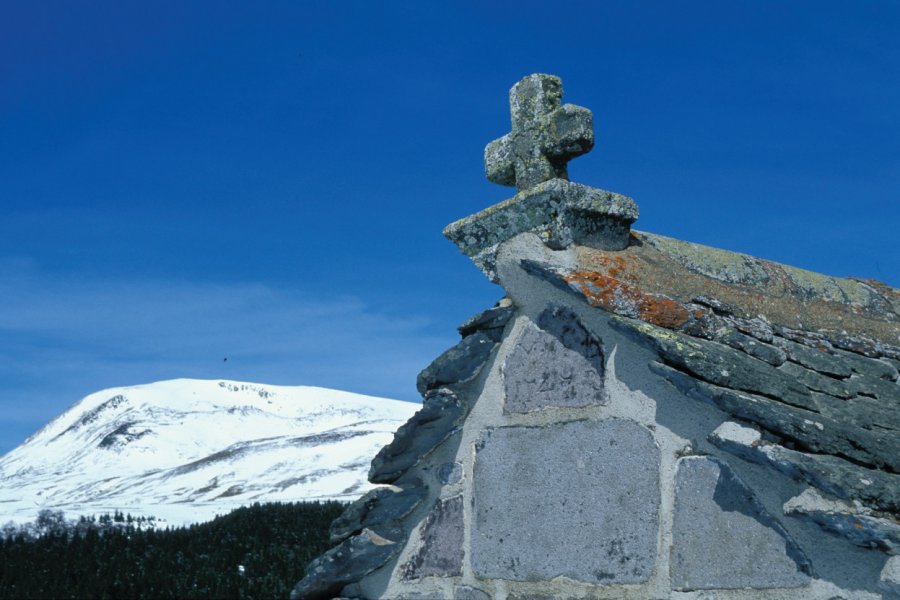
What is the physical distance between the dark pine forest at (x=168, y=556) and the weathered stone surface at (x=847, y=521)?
1042 cm

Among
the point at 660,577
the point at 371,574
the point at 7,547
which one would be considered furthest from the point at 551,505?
the point at 7,547

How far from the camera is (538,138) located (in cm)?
416

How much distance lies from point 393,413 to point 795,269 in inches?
1629

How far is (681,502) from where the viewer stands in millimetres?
3334

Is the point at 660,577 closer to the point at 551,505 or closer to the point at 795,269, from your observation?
the point at 551,505

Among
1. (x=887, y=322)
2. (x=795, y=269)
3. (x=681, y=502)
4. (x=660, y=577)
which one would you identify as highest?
(x=795, y=269)

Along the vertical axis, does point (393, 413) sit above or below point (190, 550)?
above

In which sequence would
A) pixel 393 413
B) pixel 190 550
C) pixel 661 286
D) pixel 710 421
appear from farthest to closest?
1. pixel 393 413
2. pixel 190 550
3. pixel 661 286
4. pixel 710 421

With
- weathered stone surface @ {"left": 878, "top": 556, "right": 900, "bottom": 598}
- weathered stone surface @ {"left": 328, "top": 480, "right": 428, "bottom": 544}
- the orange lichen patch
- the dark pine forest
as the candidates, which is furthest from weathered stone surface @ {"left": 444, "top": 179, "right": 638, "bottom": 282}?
the dark pine forest

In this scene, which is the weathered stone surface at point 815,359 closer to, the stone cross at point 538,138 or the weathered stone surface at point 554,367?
the weathered stone surface at point 554,367

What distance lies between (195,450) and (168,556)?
86.0ft

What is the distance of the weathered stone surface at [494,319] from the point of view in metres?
3.97

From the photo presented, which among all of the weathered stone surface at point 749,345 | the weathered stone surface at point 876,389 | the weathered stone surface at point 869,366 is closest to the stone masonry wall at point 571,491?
the weathered stone surface at point 749,345

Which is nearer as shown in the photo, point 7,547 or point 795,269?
point 795,269
